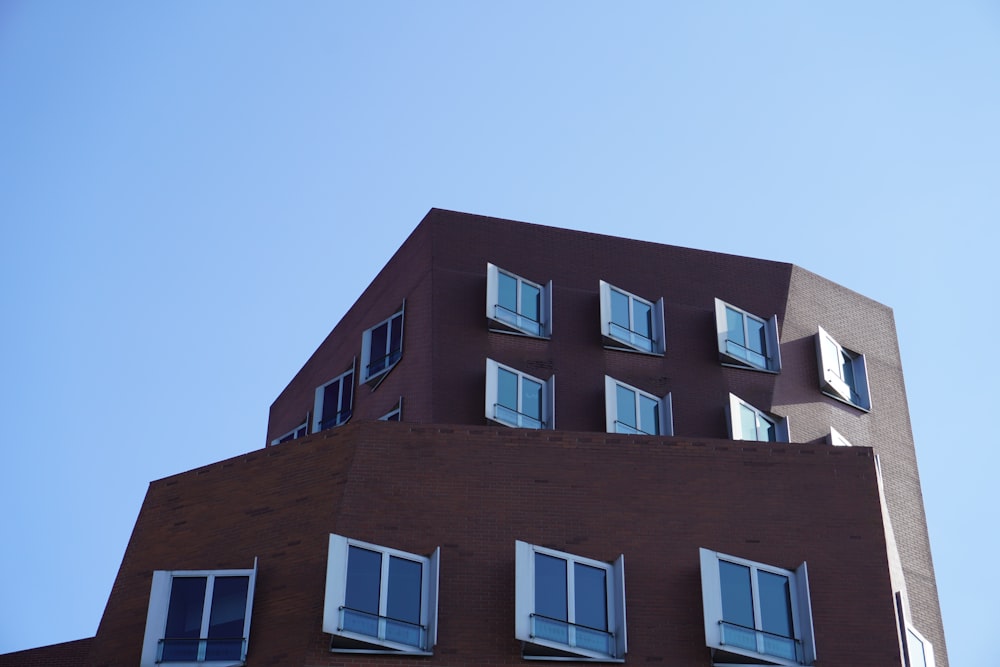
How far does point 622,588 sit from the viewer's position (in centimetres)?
2634

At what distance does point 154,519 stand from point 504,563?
22.2 feet

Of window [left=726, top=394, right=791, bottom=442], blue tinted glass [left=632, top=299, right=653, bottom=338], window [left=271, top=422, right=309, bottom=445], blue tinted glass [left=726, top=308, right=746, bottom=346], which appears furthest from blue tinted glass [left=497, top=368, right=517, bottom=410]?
window [left=271, top=422, right=309, bottom=445]

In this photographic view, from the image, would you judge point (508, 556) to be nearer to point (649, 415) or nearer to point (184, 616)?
point (184, 616)

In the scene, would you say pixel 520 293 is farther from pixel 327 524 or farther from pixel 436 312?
pixel 327 524

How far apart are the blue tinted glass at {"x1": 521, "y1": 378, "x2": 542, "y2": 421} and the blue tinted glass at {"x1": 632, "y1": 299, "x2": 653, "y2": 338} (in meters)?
3.07

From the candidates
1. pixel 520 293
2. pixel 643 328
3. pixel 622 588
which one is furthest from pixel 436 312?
pixel 622 588

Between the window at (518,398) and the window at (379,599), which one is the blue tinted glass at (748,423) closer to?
the window at (518,398)

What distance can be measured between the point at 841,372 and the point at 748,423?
12.3 feet

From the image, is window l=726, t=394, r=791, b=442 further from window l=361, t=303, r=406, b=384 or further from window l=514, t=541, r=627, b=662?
window l=514, t=541, r=627, b=662

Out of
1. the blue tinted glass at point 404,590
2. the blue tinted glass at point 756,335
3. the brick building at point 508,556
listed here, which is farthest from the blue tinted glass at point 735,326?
the blue tinted glass at point 404,590

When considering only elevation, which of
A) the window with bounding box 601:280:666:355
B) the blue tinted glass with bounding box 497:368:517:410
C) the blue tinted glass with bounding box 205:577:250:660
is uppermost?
the window with bounding box 601:280:666:355

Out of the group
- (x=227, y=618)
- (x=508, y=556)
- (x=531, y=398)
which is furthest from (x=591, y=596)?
(x=531, y=398)

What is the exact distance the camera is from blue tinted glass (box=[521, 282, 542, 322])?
1417 inches

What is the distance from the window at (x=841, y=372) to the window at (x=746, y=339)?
4.08 feet
